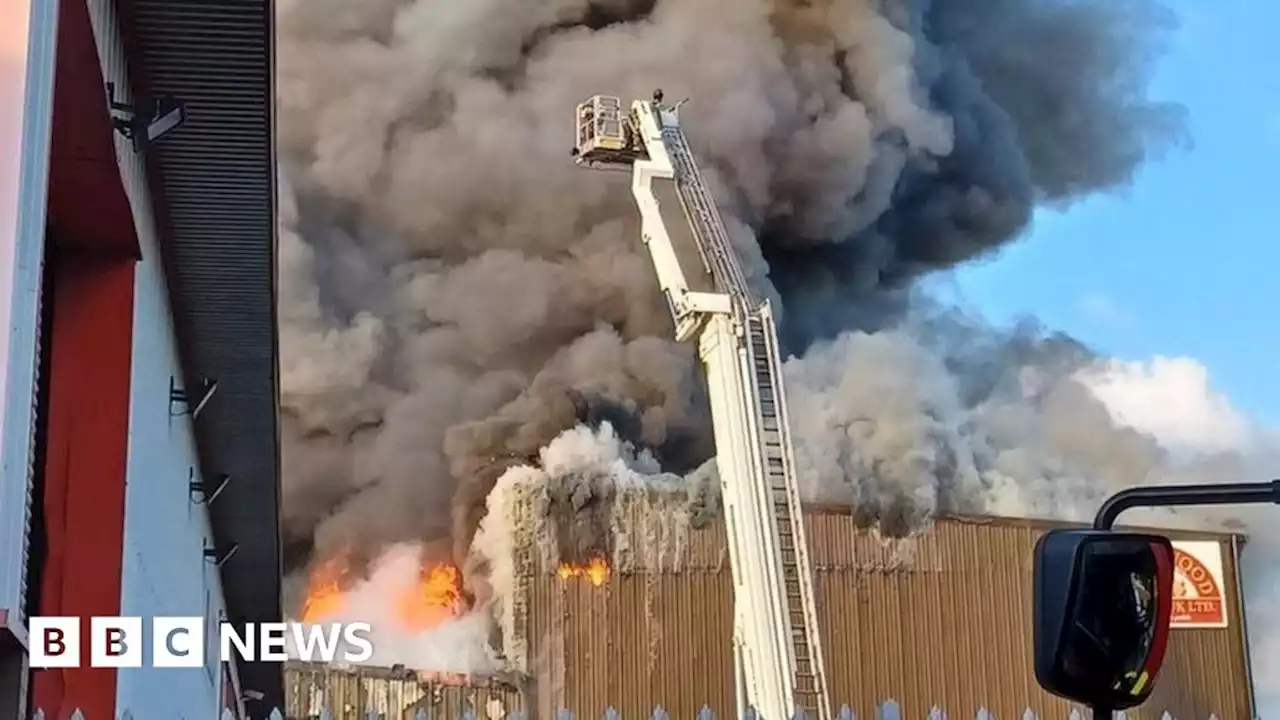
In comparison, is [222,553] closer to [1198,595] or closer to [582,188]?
[582,188]

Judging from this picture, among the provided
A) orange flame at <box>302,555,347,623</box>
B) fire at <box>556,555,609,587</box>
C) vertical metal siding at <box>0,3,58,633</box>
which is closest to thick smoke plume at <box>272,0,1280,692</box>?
orange flame at <box>302,555,347,623</box>

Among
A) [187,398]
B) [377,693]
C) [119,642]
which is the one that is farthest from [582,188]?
[119,642]

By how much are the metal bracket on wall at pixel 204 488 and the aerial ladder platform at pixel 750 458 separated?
4.11 meters

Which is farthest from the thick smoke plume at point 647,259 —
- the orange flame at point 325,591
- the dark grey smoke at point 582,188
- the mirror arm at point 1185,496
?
the mirror arm at point 1185,496

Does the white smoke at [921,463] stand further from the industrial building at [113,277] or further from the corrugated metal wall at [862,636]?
the industrial building at [113,277]

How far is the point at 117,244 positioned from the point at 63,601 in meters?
1.56

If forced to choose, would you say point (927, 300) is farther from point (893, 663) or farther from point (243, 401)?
point (243, 401)

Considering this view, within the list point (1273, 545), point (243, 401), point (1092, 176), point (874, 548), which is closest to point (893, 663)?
point (874, 548)

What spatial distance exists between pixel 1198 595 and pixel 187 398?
574 inches

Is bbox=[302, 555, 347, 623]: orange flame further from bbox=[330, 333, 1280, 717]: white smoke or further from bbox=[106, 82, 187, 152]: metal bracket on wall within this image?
bbox=[106, 82, 187, 152]: metal bracket on wall

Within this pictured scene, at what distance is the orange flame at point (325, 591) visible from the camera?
18.8 meters

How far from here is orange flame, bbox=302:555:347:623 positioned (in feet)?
61.8

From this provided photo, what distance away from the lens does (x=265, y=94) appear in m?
5.98

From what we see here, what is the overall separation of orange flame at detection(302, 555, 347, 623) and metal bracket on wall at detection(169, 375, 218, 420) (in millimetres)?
9822
